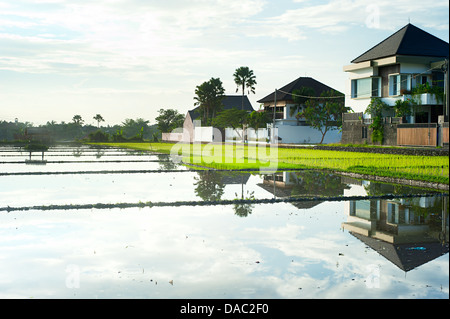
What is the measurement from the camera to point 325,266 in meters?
6.66

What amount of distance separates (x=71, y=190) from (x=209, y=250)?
8.96 metres

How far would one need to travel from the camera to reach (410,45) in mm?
40406

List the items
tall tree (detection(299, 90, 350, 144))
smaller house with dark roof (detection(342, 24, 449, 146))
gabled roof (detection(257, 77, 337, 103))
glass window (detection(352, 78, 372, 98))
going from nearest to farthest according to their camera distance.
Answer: smaller house with dark roof (detection(342, 24, 449, 146)) < glass window (detection(352, 78, 372, 98)) < tall tree (detection(299, 90, 350, 144)) < gabled roof (detection(257, 77, 337, 103))

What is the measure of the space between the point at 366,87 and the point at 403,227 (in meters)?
36.5

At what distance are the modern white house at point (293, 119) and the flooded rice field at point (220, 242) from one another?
143ft

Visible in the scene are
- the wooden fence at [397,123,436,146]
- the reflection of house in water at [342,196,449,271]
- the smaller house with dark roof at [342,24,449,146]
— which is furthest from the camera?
the smaller house with dark roof at [342,24,449,146]

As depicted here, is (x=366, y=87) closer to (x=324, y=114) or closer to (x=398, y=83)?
(x=398, y=83)

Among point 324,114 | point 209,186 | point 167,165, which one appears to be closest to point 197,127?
point 324,114

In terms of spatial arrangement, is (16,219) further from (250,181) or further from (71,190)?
(250,181)

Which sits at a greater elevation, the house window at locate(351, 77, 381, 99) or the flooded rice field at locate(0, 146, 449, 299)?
the house window at locate(351, 77, 381, 99)

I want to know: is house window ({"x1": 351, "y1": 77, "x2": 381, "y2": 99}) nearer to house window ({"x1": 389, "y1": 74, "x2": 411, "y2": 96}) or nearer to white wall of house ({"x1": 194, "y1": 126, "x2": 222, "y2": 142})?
house window ({"x1": 389, "y1": 74, "x2": 411, "y2": 96})

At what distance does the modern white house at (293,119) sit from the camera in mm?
59125

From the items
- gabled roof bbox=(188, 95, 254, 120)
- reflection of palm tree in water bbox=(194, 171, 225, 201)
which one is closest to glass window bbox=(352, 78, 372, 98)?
reflection of palm tree in water bbox=(194, 171, 225, 201)

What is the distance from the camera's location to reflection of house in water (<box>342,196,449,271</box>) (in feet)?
24.1
